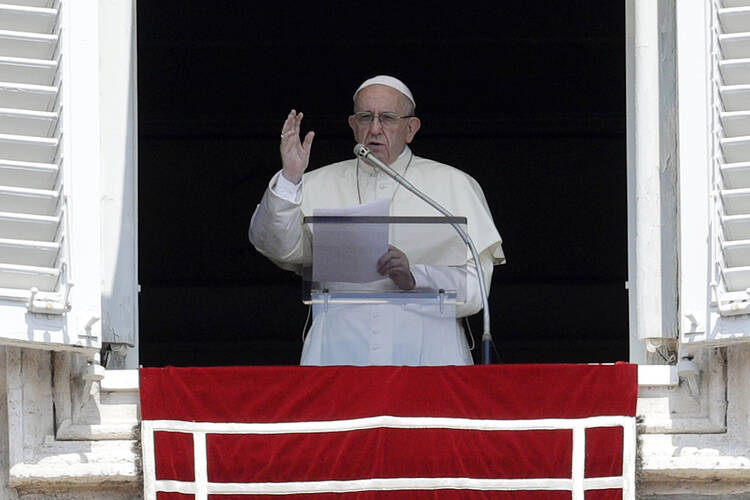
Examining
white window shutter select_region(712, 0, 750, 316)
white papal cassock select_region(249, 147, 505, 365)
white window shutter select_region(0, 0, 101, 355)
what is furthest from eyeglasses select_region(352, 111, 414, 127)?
white window shutter select_region(712, 0, 750, 316)

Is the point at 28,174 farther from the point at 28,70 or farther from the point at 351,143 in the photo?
the point at 351,143

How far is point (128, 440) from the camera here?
542 cm

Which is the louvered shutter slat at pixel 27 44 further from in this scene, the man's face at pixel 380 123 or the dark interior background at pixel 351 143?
the dark interior background at pixel 351 143

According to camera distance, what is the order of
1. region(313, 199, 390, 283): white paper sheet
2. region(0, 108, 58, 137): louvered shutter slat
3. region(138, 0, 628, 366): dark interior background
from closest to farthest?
region(0, 108, 58, 137): louvered shutter slat
region(313, 199, 390, 283): white paper sheet
region(138, 0, 628, 366): dark interior background

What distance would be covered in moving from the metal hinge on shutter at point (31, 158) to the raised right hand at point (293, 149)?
69 centimetres

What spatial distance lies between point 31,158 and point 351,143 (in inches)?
139

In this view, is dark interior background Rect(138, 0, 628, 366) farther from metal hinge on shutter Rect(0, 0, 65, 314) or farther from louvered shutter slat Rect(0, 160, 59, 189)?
louvered shutter slat Rect(0, 160, 59, 189)

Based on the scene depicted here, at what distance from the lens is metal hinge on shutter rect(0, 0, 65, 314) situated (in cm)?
530

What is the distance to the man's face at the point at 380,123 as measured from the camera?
6344 millimetres

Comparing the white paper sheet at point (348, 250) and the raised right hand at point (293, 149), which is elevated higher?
the raised right hand at point (293, 149)

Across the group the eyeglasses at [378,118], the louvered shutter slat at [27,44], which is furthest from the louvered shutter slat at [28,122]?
the eyeglasses at [378,118]

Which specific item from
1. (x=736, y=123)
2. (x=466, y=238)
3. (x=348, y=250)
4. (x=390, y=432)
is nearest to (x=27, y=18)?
(x=348, y=250)

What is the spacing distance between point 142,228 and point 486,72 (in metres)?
1.42

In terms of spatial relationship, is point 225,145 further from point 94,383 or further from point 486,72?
point 94,383
